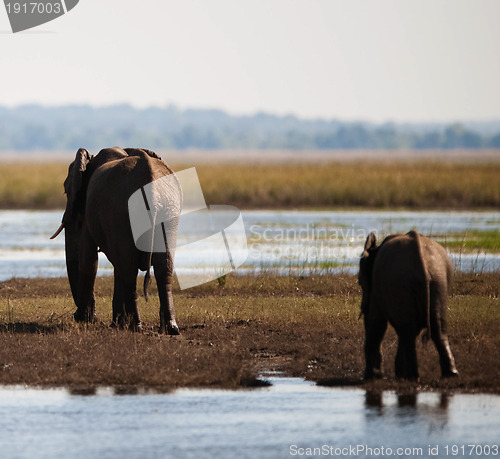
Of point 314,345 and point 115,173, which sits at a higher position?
point 115,173

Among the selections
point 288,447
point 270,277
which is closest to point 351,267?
point 270,277

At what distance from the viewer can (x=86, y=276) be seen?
13.2 m

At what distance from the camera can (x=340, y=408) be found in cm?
880

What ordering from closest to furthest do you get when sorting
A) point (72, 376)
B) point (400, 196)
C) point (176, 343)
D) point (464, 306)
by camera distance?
point (72, 376) < point (176, 343) < point (464, 306) < point (400, 196)

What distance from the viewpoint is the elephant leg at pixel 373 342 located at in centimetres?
970

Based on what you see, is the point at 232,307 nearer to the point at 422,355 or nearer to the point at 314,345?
the point at 314,345

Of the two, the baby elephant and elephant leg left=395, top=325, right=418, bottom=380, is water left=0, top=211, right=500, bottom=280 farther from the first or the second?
elephant leg left=395, top=325, right=418, bottom=380

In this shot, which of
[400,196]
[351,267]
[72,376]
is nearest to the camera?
[72,376]

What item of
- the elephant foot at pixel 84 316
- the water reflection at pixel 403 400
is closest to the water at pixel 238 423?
the water reflection at pixel 403 400

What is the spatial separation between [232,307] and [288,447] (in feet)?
21.9

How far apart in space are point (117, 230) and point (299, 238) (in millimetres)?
14710

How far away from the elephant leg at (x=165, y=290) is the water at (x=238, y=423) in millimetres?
2498

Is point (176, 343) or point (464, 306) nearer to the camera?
point (176, 343)

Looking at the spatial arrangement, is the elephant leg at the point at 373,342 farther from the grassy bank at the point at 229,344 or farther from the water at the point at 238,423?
the water at the point at 238,423
